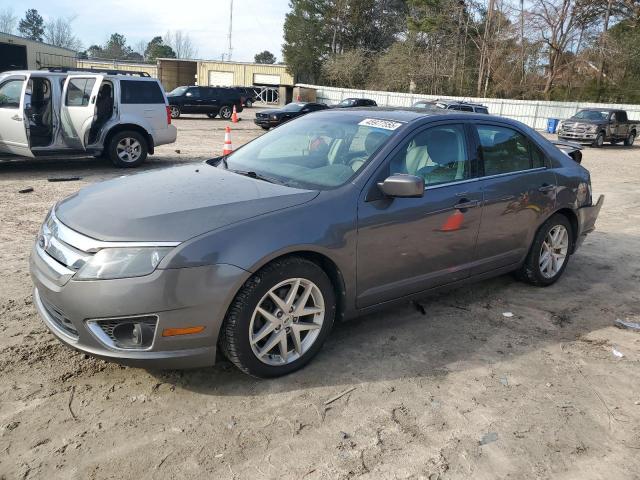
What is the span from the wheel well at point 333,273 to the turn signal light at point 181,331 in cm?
70

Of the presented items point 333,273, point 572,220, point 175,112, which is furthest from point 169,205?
point 175,112

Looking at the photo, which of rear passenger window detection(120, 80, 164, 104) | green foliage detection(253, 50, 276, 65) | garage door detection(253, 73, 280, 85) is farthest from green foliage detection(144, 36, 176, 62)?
Answer: rear passenger window detection(120, 80, 164, 104)

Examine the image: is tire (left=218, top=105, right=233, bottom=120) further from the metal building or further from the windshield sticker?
the windshield sticker

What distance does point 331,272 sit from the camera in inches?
137

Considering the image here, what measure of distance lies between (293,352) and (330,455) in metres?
0.83

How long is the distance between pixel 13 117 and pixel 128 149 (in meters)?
2.15

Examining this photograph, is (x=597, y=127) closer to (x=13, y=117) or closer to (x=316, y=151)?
(x=13, y=117)

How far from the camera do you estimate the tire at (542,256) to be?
4953 mm

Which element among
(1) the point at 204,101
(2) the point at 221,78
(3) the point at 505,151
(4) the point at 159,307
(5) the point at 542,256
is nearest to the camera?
(4) the point at 159,307

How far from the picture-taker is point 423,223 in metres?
3.85

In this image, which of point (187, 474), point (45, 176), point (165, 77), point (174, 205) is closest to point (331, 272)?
point (174, 205)

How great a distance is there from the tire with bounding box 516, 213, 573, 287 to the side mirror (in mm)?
2014

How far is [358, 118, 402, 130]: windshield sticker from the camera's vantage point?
3959 millimetres

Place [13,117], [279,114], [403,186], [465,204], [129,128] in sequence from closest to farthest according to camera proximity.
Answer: [403,186] → [465,204] → [13,117] → [129,128] → [279,114]
